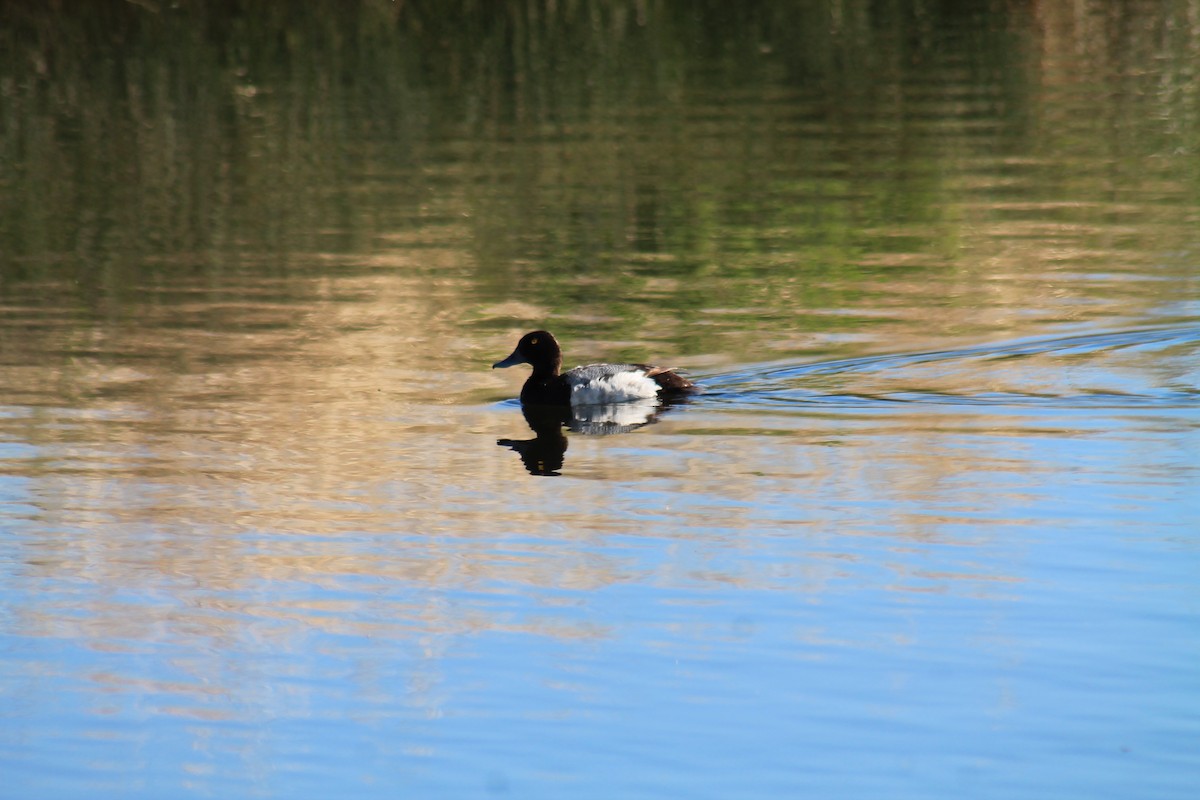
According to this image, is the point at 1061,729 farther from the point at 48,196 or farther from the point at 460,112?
the point at 460,112

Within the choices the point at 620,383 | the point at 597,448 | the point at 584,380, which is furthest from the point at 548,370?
the point at 597,448

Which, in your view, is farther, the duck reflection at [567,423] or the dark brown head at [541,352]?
the dark brown head at [541,352]

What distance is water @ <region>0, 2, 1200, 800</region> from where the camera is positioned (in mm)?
7379

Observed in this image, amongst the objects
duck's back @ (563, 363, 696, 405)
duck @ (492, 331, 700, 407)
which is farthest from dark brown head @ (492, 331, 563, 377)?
duck's back @ (563, 363, 696, 405)

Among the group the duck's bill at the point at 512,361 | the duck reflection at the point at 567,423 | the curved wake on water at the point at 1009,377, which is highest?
the duck's bill at the point at 512,361

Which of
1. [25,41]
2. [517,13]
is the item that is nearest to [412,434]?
[517,13]

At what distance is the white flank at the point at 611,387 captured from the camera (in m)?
12.8

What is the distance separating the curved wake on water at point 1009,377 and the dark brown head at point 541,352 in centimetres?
108

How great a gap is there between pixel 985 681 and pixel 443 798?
2.22 meters

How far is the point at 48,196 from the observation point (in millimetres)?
20859

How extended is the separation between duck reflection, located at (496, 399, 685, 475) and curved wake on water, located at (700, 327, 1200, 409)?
500 millimetres

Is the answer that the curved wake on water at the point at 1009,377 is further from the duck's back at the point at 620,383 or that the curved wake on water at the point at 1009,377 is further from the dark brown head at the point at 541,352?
the dark brown head at the point at 541,352

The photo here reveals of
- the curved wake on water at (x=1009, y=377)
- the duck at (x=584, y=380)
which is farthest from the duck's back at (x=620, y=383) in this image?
the curved wake on water at (x=1009, y=377)

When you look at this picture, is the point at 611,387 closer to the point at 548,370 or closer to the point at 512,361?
the point at 548,370
